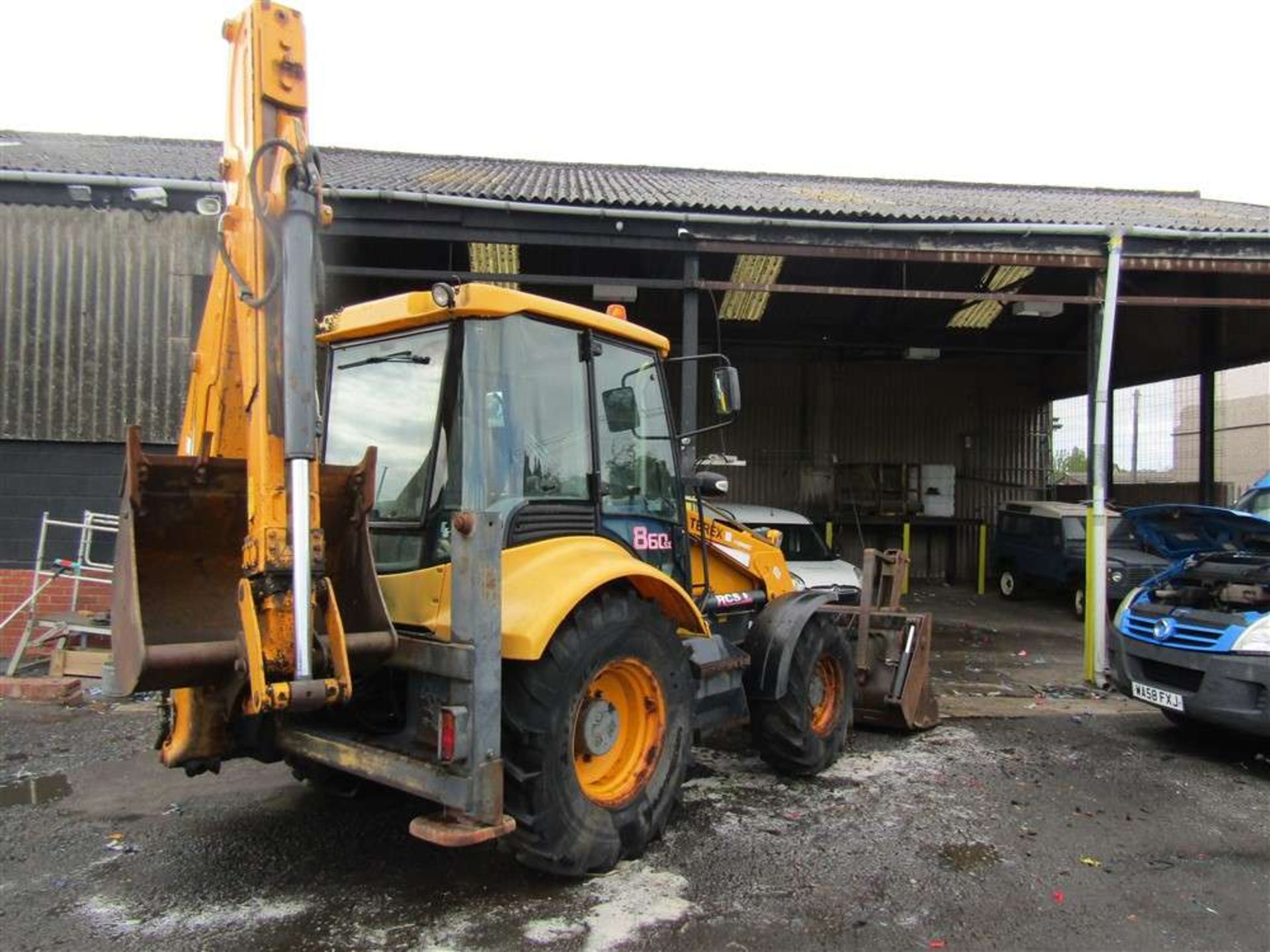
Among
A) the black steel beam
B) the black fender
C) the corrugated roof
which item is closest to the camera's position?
the black fender

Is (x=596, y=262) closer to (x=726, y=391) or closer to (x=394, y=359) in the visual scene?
(x=726, y=391)

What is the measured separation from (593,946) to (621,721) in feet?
3.28

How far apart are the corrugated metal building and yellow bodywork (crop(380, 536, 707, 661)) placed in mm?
4250

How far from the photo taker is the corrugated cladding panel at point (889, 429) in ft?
53.0

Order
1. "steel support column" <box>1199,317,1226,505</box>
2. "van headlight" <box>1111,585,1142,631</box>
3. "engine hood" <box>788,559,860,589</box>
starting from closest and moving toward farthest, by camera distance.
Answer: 1. "van headlight" <box>1111,585,1142,631</box>
2. "engine hood" <box>788,559,860,589</box>
3. "steel support column" <box>1199,317,1226,505</box>

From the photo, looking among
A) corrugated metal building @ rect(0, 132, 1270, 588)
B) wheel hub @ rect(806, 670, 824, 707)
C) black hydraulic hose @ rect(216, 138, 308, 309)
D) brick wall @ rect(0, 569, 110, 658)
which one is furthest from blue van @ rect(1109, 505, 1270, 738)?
brick wall @ rect(0, 569, 110, 658)

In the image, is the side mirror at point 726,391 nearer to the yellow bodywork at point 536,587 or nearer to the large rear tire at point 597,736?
the yellow bodywork at point 536,587

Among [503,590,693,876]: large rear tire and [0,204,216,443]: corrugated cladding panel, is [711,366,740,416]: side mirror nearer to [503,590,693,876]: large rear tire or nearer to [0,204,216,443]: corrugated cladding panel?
[503,590,693,876]: large rear tire

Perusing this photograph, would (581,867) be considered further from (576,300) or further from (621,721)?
(576,300)

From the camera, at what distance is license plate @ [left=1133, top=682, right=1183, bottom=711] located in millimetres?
5828

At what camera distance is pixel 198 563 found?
3480 mm

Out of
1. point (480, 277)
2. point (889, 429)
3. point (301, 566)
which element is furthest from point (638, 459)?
point (889, 429)

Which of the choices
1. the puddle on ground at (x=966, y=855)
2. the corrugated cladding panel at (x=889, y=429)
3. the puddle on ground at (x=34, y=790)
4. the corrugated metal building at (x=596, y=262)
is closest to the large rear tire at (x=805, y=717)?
the puddle on ground at (x=966, y=855)

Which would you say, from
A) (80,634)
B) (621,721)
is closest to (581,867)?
(621,721)
